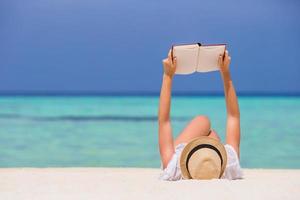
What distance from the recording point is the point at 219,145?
3.12 meters

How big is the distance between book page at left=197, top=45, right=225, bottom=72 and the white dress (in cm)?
40

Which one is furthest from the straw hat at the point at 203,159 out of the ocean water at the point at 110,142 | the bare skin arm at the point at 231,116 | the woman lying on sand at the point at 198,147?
the ocean water at the point at 110,142

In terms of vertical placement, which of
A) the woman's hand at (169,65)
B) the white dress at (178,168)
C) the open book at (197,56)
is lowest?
the white dress at (178,168)

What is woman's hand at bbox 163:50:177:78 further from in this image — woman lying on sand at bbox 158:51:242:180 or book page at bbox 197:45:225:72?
book page at bbox 197:45:225:72

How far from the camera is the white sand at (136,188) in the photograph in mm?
2637

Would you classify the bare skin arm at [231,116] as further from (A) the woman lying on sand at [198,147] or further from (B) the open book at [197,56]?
(B) the open book at [197,56]

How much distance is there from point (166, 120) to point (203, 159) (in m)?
0.37

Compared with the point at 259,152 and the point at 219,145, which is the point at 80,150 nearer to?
the point at 259,152

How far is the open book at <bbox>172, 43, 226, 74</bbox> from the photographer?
3.20m

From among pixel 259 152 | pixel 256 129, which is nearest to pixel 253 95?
pixel 256 129

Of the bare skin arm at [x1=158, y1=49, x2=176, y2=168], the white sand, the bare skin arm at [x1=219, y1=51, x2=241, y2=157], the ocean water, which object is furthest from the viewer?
the ocean water

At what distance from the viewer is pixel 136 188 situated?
285cm

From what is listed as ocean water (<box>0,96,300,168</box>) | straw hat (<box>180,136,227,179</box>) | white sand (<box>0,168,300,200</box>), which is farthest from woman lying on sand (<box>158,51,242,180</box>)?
ocean water (<box>0,96,300,168</box>)

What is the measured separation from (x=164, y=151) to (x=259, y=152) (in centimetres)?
493
